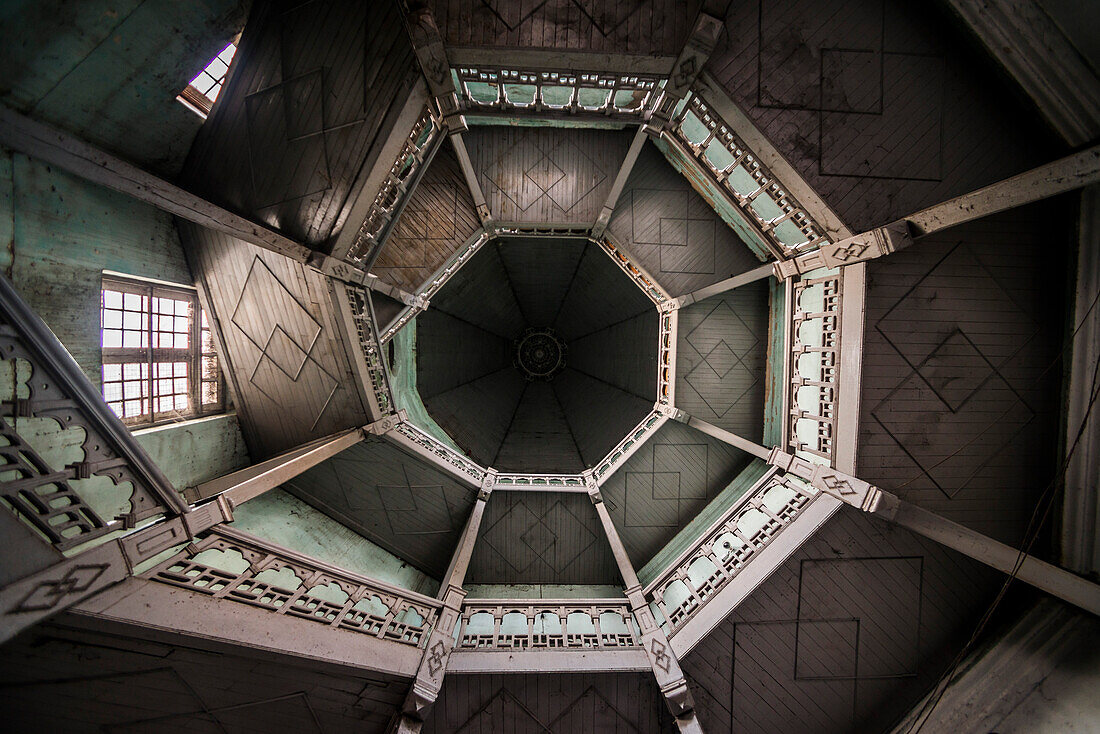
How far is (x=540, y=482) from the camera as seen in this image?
37.4ft

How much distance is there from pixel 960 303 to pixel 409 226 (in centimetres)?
1194

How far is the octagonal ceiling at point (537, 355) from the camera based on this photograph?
13711 mm

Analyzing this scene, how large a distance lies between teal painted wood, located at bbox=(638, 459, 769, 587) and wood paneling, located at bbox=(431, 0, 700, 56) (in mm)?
10173

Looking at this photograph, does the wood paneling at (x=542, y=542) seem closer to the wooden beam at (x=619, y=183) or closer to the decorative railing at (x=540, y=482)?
the decorative railing at (x=540, y=482)

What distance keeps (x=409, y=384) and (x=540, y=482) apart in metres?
5.32

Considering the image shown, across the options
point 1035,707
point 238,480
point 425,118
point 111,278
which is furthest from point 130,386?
point 1035,707

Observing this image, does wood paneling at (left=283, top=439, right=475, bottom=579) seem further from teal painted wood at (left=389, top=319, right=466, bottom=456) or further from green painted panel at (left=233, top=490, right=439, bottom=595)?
teal painted wood at (left=389, top=319, right=466, bottom=456)

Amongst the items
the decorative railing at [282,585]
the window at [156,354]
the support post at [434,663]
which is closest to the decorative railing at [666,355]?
the support post at [434,663]

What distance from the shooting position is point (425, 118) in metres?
7.02

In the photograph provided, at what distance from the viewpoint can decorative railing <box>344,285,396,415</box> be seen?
809 cm

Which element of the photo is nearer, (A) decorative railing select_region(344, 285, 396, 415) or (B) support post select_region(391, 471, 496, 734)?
(B) support post select_region(391, 471, 496, 734)

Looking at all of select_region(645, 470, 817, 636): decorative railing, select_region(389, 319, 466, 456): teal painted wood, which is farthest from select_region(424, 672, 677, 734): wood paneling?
select_region(389, 319, 466, 456): teal painted wood

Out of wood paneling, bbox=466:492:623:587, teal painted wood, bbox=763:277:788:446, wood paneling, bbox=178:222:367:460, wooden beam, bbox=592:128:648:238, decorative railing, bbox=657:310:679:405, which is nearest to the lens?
wood paneling, bbox=178:222:367:460

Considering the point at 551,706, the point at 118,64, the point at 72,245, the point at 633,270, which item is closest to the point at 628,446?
the point at 633,270
